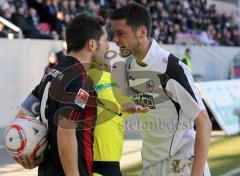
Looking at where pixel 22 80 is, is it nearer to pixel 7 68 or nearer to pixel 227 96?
pixel 7 68

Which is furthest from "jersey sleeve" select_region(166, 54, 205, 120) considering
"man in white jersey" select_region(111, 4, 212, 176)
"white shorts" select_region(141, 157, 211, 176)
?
"white shorts" select_region(141, 157, 211, 176)

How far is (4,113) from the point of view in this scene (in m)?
12.6

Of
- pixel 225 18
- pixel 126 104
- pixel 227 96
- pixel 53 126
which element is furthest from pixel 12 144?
pixel 225 18

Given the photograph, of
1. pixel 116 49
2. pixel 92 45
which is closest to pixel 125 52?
pixel 92 45

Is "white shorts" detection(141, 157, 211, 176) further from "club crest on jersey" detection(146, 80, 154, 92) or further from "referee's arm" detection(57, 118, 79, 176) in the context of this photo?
"referee's arm" detection(57, 118, 79, 176)

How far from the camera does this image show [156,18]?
976 inches

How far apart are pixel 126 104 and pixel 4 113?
9.48m

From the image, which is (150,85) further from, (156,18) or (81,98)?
(156,18)

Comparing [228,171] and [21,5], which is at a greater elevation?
[21,5]

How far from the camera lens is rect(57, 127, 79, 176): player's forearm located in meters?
3.09

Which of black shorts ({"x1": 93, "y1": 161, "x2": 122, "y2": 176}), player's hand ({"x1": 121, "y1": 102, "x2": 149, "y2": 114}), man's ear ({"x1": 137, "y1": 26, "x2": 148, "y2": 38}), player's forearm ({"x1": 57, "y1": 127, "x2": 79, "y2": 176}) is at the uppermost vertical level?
man's ear ({"x1": 137, "y1": 26, "x2": 148, "y2": 38})

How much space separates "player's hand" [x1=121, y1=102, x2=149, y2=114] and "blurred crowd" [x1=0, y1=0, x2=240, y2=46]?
1091 cm

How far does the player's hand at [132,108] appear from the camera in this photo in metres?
3.35

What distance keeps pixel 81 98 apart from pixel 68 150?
303mm
